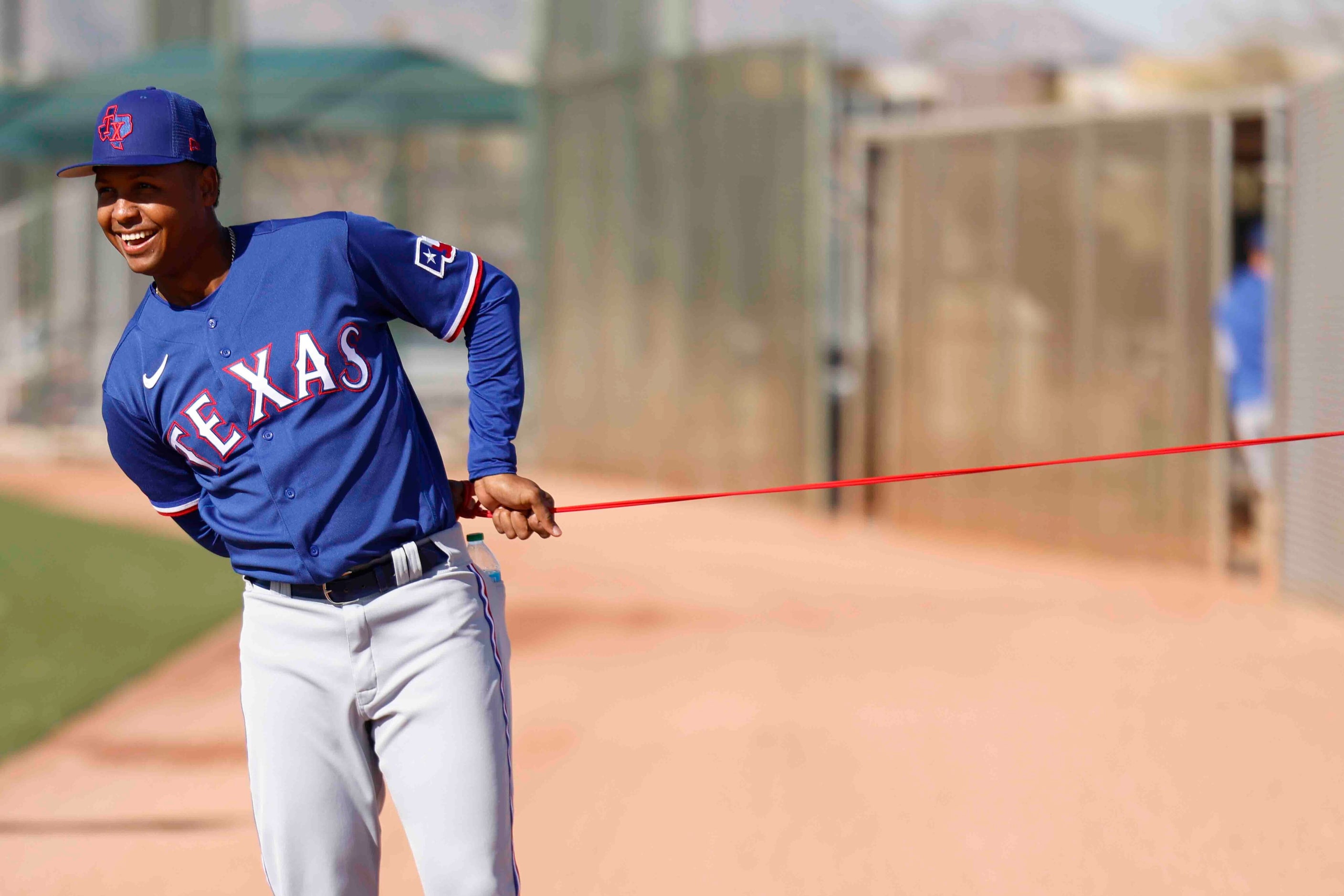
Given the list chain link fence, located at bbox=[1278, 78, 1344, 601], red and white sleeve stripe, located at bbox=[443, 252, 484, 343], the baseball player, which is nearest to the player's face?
the baseball player

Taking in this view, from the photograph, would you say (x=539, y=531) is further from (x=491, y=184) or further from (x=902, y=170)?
(x=491, y=184)

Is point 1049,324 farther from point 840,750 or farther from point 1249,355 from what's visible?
point 840,750

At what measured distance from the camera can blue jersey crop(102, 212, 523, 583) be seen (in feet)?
8.33

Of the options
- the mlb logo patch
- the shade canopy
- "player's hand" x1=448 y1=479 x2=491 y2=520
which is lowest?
"player's hand" x1=448 y1=479 x2=491 y2=520

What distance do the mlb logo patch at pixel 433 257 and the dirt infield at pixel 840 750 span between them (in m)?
1.84

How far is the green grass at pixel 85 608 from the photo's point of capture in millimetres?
6094

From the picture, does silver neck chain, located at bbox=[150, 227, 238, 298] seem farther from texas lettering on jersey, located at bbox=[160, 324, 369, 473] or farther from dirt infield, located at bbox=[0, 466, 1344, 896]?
dirt infield, located at bbox=[0, 466, 1344, 896]

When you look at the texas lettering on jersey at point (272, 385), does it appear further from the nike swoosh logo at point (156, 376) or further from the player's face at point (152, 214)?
the player's face at point (152, 214)

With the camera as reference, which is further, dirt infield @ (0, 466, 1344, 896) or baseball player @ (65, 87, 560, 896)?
dirt infield @ (0, 466, 1344, 896)

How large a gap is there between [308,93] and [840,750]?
9.61 m

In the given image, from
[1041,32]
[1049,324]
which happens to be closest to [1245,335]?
[1049,324]

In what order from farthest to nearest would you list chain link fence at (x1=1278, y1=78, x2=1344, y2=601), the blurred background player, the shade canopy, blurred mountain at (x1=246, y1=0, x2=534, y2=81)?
1. blurred mountain at (x1=246, y1=0, x2=534, y2=81)
2. the shade canopy
3. the blurred background player
4. chain link fence at (x1=1278, y1=78, x2=1344, y2=601)

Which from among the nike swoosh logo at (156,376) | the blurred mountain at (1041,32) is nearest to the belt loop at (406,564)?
the nike swoosh logo at (156,376)

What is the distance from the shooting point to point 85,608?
728cm
